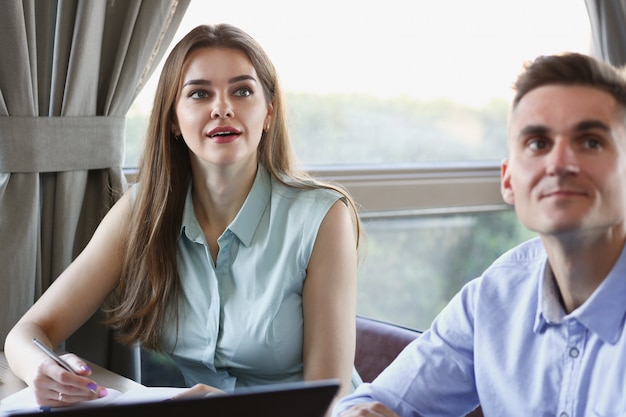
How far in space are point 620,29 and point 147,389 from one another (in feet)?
7.65

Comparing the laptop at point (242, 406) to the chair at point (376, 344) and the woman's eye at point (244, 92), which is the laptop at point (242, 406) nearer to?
the chair at point (376, 344)

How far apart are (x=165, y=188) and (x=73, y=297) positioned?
34 cm

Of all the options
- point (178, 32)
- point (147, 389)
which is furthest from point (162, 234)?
point (178, 32)

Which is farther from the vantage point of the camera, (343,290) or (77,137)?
(77,137)

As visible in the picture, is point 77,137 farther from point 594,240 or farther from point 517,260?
point 594,240

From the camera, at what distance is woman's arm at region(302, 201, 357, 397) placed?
1914mm

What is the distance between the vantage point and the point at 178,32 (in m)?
2.61

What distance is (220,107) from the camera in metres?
2.02

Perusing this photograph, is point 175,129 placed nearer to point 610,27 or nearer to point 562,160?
point 562,160

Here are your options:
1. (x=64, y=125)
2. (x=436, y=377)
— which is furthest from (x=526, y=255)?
(x=64, y=125)

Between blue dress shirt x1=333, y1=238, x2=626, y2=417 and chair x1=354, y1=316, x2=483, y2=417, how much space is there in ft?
1.16

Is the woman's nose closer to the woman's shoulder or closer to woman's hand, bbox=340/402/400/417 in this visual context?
the woman's shoulder

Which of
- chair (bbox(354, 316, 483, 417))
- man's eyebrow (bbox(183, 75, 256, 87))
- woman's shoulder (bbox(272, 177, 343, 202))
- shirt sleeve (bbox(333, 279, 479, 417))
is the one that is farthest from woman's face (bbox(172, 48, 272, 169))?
shirt sleeve (bbox(333, 279, 479, 417))

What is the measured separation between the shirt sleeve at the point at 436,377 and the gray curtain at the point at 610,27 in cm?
195
